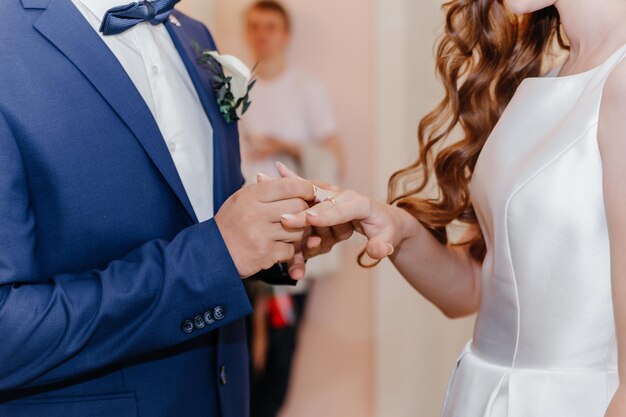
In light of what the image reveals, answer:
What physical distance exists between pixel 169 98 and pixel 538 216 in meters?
0.81

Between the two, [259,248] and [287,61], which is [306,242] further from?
[287,61]

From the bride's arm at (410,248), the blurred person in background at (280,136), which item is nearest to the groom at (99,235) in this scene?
the bride's arm at (410,248)

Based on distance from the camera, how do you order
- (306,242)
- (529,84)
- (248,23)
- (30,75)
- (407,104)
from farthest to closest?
1. (248,23)
2. (407,104)
3. (306,242)
4. (529,84)
5. (30,75)

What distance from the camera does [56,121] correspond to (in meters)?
1.54

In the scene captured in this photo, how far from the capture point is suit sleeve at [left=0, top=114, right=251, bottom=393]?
1.48 metres

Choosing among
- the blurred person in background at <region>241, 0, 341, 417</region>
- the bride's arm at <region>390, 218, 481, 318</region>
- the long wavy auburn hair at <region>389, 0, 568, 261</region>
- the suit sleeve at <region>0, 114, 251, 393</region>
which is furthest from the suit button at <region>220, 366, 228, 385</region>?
the blurred person in background at <region>241, 0, 341, 417</region>

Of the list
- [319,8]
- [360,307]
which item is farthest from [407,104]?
[360,307]

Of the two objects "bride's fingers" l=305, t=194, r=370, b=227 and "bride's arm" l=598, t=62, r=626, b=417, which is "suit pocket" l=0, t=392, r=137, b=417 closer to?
"bride's fingers" l=305, t=194, r=370, b=227

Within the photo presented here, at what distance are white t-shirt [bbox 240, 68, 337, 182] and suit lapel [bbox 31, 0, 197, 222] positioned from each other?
119 inches

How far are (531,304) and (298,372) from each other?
11.5 feet

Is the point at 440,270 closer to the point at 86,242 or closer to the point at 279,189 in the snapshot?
the point at 279,189

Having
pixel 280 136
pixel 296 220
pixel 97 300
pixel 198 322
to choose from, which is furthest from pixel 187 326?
pixel 280 136

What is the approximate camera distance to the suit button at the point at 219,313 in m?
1.60

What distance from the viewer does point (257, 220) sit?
1588 mm
